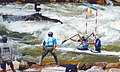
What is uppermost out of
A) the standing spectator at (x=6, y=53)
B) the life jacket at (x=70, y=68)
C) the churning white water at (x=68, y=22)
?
the churning white water at (x=68, y=22)

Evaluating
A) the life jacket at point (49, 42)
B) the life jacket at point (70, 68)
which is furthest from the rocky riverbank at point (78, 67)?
the life jacket at point (49, 42)

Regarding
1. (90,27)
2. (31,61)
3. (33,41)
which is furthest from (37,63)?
(90,27)

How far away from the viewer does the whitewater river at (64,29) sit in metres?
2.04

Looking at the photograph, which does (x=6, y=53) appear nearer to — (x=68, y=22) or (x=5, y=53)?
(x=5, y=53)

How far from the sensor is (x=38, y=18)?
2.09 meters

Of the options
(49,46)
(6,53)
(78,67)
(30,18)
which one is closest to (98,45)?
(78,67)

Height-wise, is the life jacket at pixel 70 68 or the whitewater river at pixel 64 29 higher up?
the whitewater river at pixel 64 29

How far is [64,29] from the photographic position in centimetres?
207

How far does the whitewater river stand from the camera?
2035 mm

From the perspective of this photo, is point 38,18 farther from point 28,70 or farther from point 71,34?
point 28,70

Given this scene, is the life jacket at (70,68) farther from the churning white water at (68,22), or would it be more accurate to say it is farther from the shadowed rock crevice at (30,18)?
the shadowed rock crevice at (30,18)

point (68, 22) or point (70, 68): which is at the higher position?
point (68, 22)

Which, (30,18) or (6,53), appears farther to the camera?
(30,18)

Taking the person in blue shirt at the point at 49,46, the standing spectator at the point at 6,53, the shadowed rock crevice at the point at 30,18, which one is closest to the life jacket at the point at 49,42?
the person in blue shirt at the point at 49,46
